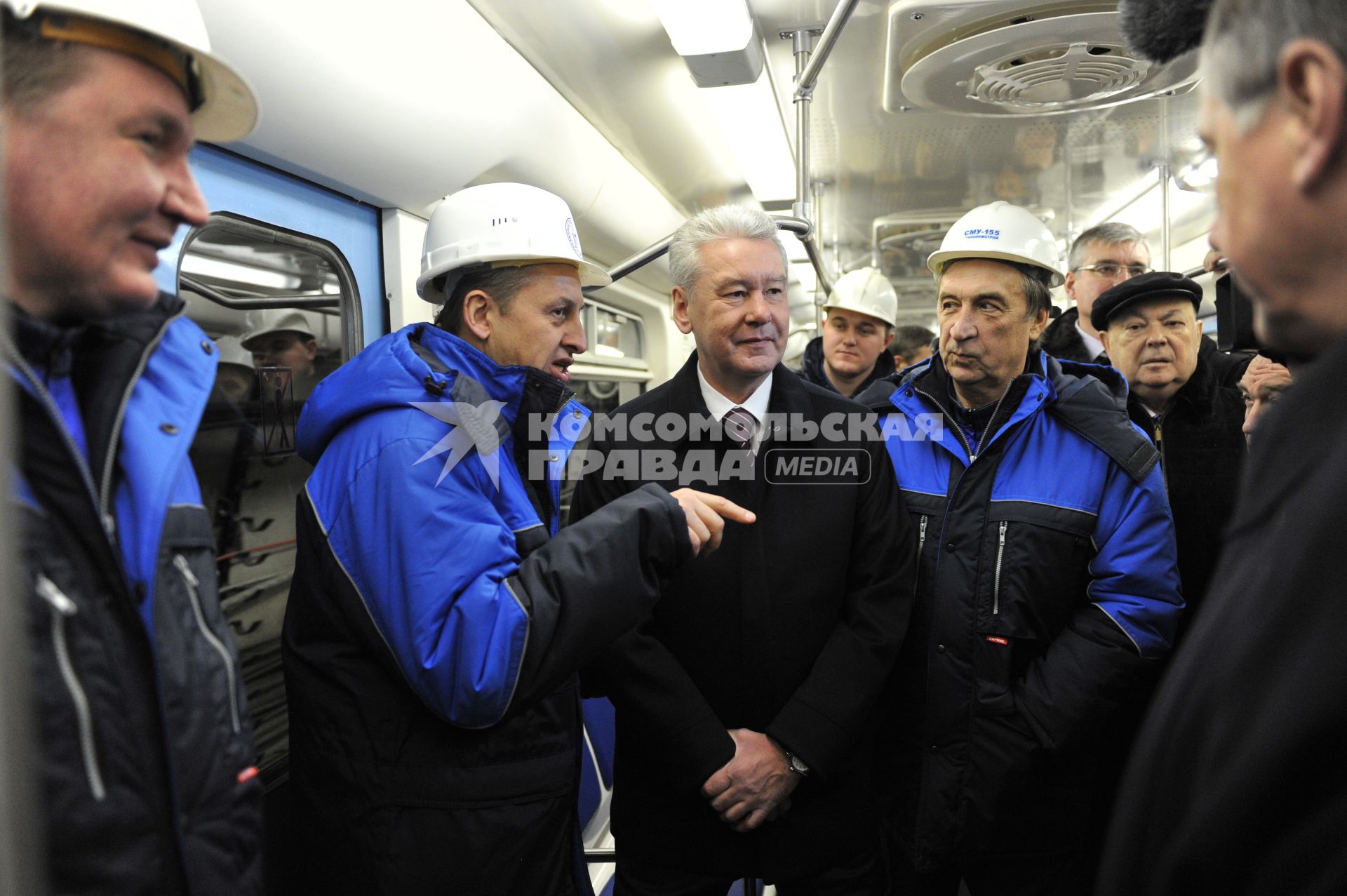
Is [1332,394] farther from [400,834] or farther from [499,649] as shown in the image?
[400,834]

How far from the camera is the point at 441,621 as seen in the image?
1143 mm

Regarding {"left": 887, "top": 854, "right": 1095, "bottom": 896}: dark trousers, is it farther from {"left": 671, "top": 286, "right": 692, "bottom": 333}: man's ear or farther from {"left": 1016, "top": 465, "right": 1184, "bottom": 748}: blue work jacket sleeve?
{"left": 671, "top": 286, "right": 692, "bottom": 333}: man's ear

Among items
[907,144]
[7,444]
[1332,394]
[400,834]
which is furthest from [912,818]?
[907,144]

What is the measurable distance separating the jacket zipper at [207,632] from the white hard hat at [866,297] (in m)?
3.32

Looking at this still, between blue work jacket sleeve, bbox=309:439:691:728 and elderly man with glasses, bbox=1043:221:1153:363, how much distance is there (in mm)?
1918

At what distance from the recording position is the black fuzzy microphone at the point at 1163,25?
2.58 feet

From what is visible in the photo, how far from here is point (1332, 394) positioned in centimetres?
55

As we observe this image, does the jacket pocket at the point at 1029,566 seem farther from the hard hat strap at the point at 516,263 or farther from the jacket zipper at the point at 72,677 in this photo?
the jacket zipper at the point at 72,677

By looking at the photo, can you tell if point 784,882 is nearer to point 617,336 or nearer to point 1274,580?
point 1274,580

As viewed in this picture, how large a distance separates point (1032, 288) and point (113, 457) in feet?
5.74

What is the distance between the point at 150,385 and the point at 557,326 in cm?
84

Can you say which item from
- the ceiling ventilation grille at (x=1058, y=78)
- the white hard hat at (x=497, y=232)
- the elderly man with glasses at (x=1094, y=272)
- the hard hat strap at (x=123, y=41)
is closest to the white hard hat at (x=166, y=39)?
the hard hat strap at (x=123, y=41)

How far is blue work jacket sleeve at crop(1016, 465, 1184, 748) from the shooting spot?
1.53m

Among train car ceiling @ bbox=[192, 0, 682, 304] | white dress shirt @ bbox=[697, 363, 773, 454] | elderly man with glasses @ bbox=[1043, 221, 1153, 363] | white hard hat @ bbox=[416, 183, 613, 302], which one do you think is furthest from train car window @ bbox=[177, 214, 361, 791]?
elderly man with glasses @ bbox=[1043, 221, 1153, 363]
